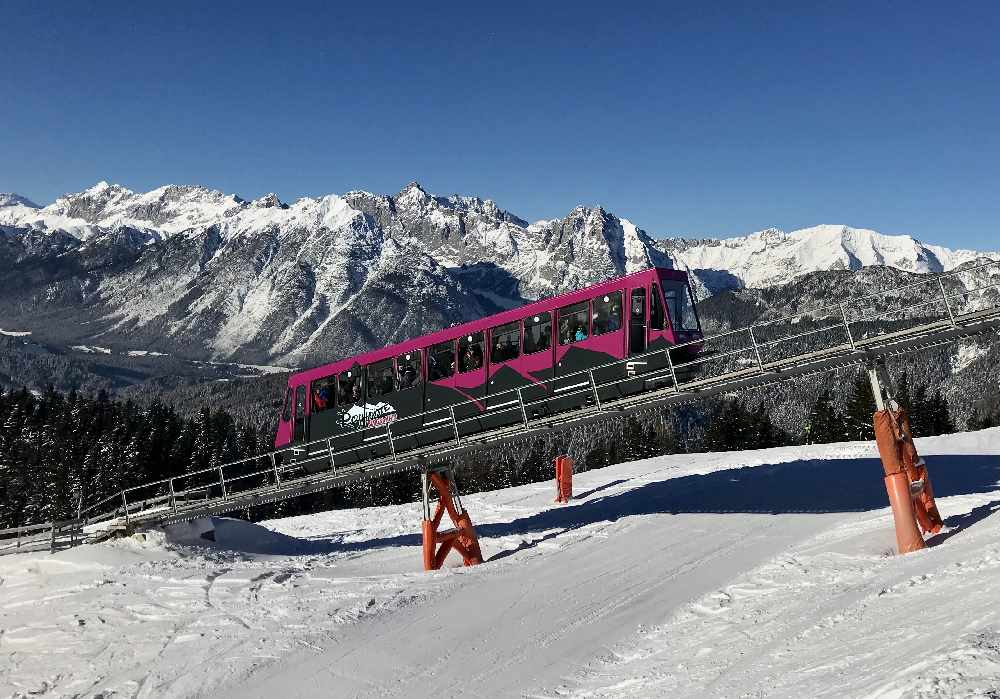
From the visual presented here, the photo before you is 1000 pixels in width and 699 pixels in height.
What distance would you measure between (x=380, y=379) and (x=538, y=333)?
21.7ft

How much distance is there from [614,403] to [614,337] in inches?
123

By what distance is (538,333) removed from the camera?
2497 centimetres

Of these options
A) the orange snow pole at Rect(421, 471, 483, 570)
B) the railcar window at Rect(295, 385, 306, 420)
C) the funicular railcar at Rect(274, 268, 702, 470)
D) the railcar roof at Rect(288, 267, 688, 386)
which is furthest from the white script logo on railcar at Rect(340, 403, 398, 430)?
the orange snow pole at Rect(421, 471, 483, 570)

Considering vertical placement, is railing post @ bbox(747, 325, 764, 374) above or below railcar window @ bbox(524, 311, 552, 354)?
below

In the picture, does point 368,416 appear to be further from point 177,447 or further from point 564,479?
point 177,447

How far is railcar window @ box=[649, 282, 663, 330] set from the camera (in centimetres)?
2302

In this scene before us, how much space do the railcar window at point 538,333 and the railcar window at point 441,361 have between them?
2811mm

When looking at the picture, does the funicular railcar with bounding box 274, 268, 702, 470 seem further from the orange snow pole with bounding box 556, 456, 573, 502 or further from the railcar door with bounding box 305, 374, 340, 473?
the orange snow pole with bounding box 556, 456, 573, 502

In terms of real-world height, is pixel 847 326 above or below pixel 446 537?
above

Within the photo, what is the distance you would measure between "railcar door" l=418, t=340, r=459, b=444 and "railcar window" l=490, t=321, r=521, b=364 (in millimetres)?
1556

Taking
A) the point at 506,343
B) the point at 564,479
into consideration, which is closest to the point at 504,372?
the point at 506,343

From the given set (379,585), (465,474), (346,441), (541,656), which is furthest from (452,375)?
(465,474)

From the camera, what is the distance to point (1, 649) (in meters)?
17.7

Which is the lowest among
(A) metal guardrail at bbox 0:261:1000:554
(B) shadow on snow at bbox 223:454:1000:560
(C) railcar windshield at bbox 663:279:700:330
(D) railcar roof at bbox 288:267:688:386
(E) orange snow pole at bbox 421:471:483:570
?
(B) shadow on snow at bbox 223:454:1000:560
